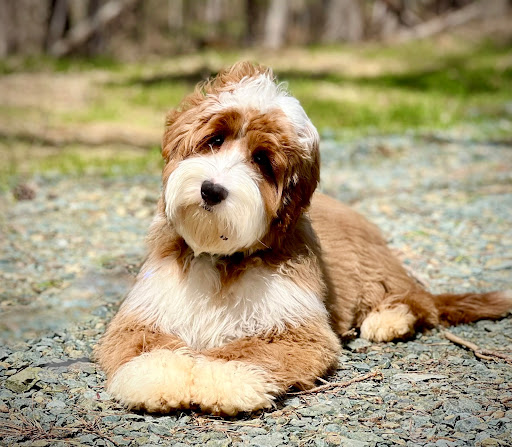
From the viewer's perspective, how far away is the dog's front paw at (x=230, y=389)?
3562mm

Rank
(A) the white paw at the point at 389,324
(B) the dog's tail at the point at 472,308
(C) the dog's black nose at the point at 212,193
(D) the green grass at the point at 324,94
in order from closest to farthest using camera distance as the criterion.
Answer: (C) the dog's black nose at the point at 212,193 → (A) the white paw at the point at 389,324 → (B) the dog's tail at the point at 472,308 → (D) the green grass at the point at 324,94

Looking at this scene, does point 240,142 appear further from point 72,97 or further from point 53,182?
point 72,97

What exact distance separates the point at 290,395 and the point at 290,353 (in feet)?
0.72

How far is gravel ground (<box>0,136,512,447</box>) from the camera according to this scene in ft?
11.5

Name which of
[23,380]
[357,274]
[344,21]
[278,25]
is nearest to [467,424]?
[357,274]

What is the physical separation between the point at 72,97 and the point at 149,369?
40.7 ft

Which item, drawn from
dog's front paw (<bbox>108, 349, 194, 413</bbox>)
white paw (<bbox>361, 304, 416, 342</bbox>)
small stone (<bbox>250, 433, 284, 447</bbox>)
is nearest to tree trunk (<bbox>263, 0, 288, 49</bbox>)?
white paw (<bbox>361, 304, 416, 342</bbox>)

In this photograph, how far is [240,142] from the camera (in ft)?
12.7

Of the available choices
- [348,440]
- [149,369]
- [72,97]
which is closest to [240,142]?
[149,369]

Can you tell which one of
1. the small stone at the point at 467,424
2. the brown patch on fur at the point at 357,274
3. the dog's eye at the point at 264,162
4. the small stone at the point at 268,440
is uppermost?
the dog's eye at the point at 264,162

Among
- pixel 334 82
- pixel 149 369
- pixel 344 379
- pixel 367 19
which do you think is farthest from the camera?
pixel 367 19

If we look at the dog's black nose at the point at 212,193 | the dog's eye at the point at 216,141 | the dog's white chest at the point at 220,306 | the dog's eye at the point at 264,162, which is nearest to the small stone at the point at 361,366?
the dog's white chest at the point at 220,306

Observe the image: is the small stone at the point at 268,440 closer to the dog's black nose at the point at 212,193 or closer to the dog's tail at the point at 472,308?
the dog's black nose at the point at 212,193

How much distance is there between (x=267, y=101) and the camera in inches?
155
